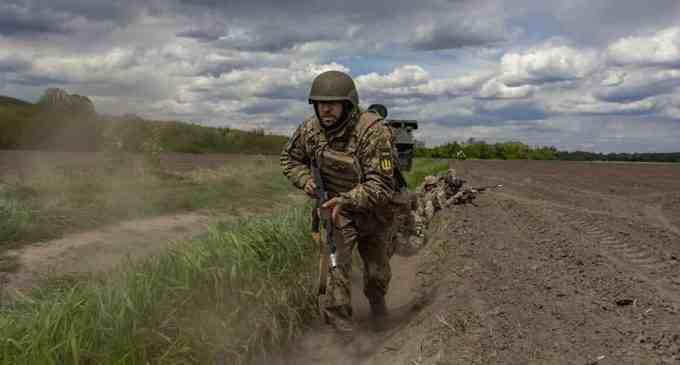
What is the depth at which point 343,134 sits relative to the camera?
204 inches

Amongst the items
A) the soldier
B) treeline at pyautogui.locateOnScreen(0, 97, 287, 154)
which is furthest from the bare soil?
treeline at pyautogui.locateOnScreen(0, 97, 287, 154)

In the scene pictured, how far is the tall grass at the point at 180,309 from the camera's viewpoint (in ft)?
13.4

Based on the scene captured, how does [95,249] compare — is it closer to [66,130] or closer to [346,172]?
[346,172]

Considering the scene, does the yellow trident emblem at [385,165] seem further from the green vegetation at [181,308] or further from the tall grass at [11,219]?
the tall grass at [11,219]

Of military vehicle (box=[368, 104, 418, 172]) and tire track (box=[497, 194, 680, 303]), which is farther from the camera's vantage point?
military vehicle (box=[368, 104, 418, 172])

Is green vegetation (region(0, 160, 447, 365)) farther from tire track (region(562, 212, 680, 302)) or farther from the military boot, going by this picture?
tire track (region(562, 212, 680, 302))

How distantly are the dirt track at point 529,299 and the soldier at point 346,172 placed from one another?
530 millimetres

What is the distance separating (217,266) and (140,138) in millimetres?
10830

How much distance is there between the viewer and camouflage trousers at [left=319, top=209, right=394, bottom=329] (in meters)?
5.24

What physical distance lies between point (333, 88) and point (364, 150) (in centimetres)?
51

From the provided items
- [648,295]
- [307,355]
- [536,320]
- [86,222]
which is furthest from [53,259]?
[648,295]

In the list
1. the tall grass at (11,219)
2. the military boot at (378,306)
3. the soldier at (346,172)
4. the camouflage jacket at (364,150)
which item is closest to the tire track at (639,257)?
the military boot at (378,306)

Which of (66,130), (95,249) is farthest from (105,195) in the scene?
(95,249)

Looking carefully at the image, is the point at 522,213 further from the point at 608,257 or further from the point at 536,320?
the point at 536,320
